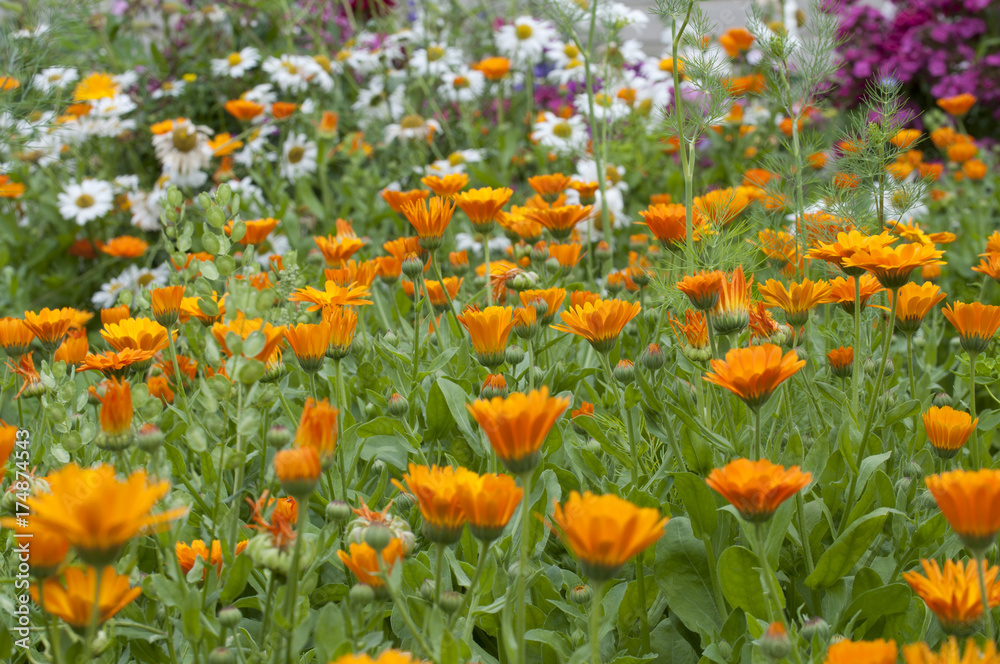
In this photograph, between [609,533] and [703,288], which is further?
[703,288]

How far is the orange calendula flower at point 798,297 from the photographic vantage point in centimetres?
119

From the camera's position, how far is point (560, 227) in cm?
155

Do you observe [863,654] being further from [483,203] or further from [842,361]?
[483,203]

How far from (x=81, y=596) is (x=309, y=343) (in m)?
0.45

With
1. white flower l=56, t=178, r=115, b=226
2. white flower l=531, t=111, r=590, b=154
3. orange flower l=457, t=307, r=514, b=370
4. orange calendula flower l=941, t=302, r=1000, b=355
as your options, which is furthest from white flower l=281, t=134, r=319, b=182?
orange calendula flower l=941, t=302, r=1000, b=355

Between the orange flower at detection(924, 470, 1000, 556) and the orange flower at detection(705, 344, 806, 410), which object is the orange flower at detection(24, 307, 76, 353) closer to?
the orange flower at detection(705, 344, 806, 410)

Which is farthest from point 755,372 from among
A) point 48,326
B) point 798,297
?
point 48,326

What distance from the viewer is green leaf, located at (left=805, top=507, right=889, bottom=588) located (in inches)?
38.3

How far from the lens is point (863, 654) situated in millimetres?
611

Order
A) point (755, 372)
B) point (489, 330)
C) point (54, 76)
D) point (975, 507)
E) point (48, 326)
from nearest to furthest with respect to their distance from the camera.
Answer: point (975, 507) → point (755, 372) → point (489, 330) → point (48, 326) → point (54, 76)

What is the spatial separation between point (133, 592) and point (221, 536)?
0.85 ft

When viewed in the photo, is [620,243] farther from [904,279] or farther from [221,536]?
[221,536]

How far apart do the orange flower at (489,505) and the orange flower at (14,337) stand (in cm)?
95

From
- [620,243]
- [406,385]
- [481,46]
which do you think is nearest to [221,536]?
[406,385]
